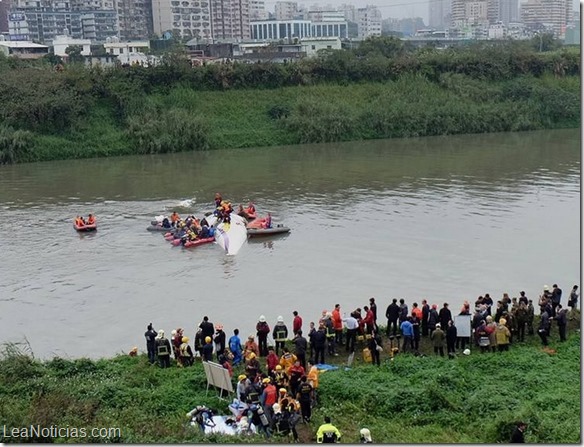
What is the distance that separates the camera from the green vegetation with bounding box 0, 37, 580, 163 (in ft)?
166

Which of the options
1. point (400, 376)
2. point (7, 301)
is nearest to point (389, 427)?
point (400, 376)

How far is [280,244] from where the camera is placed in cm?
2664

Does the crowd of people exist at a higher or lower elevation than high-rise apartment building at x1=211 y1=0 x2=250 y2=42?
lower

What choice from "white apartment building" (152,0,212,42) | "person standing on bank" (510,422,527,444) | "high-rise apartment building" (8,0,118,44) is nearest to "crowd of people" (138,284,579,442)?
"person standing on bank" (510,422,527,444)

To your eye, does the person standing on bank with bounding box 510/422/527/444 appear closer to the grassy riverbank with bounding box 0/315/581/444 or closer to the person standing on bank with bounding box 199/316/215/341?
the grassy riverbank with bounding box 0/315/581/444

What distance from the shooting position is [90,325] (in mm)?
19031

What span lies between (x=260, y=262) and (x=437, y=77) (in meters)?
42.3

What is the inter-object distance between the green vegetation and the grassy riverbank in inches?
1401

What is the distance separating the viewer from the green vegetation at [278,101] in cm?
5056

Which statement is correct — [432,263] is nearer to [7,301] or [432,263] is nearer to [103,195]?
[7,301]

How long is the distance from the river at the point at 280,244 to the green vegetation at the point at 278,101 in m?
6.10

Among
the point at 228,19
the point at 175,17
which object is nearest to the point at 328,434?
the point at 175,17

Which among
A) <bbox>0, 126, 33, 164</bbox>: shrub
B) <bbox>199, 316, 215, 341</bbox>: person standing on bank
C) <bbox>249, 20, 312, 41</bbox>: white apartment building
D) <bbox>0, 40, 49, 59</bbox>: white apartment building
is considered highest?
<bbox>249, 20, 312, 41</bbox>: white apartment building

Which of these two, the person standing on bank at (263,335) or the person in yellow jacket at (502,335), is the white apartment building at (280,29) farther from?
the person in yellow jacket at (502,335)
